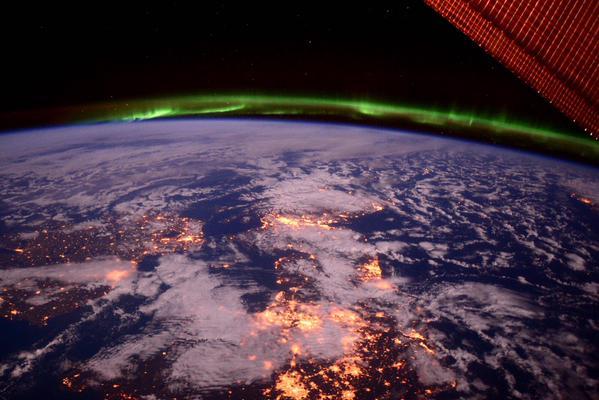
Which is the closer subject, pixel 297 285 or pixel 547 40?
pixel 547 40

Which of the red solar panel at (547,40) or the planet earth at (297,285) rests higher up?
the red solar panel at (547,40)

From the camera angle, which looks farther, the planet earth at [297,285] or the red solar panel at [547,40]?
the planet earth at [297,285]

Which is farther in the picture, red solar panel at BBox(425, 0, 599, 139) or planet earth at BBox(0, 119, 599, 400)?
planet earth at BBox(0, 119, 599, 400)

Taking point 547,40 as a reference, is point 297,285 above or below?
below

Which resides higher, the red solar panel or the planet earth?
the red solar panel
